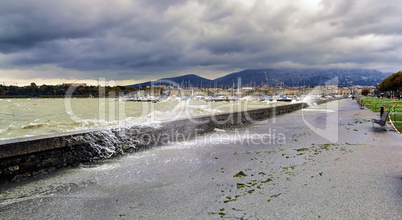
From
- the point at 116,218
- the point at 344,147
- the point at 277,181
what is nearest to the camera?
the point at 116,218

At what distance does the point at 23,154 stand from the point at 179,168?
3228mm

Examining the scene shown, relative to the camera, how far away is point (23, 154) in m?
5.14

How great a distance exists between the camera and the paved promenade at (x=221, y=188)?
3654mm

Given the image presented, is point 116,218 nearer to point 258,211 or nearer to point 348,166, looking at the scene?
point 258,211

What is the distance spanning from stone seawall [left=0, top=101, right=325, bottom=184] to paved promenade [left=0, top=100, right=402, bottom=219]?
331 millimetres

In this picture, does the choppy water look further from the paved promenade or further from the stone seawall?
the paved promenade

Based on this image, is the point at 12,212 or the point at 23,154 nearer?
the point at 12,212

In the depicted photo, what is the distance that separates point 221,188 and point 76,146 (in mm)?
3847

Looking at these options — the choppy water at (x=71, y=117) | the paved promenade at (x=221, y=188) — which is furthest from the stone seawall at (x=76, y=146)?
the choppy water at (x=71, y=117)

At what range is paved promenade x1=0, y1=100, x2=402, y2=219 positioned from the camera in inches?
144

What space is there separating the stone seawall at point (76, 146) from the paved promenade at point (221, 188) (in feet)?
1.09

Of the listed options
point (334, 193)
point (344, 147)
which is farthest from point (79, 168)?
point (344, 147)

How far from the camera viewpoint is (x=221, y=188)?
4660 millimetres

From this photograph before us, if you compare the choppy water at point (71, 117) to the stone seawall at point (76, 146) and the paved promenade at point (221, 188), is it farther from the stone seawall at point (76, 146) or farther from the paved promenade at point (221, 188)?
the paved promenade at point (221, 188)
